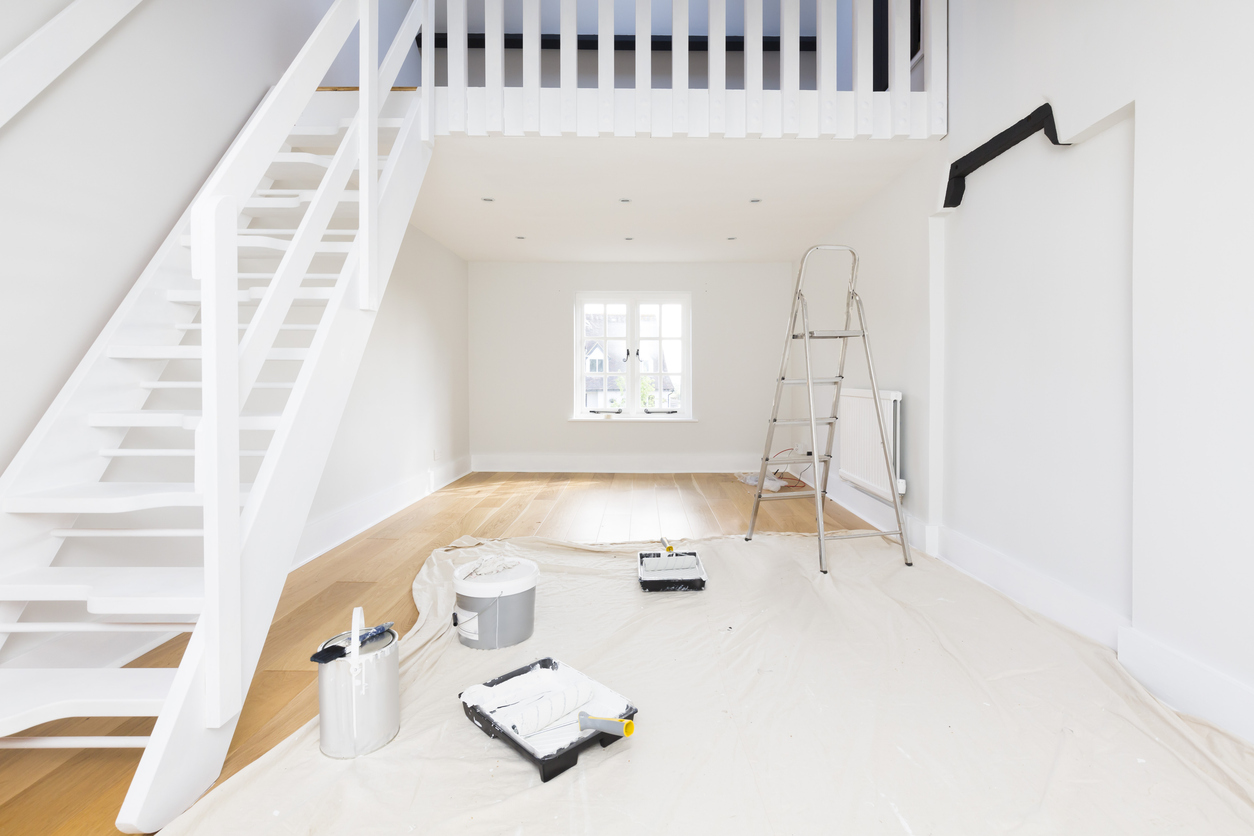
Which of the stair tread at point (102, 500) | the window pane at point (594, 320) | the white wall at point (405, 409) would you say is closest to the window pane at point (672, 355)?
the window pane at point (594, 320)

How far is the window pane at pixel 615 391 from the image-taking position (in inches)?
251

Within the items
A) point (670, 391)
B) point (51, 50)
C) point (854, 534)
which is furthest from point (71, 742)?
point (670, 391)

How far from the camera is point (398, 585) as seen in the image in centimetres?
277

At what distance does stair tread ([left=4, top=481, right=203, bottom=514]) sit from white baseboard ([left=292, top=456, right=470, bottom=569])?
0.90 metres

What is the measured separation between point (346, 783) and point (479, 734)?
32 cm

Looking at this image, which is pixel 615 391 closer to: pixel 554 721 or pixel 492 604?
pixel 492 604

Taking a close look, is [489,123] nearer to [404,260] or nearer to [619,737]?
[404,260]

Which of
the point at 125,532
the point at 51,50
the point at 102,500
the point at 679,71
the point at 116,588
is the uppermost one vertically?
the point at 679,71

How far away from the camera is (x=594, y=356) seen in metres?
6.36

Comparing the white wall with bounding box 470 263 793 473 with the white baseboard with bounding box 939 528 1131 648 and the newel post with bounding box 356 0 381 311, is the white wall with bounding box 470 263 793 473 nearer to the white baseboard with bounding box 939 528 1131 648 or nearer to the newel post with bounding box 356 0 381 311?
the white baseboard with bounding box 939 528 1131 648

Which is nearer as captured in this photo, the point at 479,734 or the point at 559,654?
the point at 479,734

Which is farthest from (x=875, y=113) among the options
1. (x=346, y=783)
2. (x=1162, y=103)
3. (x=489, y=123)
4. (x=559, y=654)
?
(x=346, y=783)

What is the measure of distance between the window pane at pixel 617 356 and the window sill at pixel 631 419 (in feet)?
1.75

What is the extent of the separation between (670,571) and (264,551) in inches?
65.1
